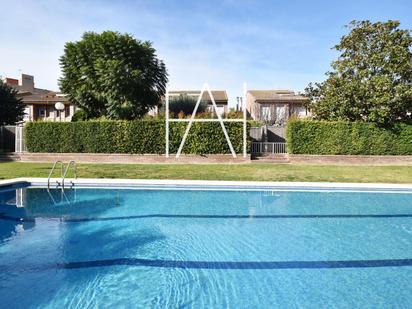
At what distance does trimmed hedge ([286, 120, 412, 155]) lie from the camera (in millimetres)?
19922

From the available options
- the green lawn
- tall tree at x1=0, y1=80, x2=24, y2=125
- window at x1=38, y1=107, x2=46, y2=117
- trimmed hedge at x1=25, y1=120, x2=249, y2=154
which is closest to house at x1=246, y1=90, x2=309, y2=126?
trimmed hedge at x1=25, y1=120, x2=249, y2=154

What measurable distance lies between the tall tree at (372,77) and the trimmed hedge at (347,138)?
0.78 metres

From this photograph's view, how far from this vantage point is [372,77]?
66.6ft

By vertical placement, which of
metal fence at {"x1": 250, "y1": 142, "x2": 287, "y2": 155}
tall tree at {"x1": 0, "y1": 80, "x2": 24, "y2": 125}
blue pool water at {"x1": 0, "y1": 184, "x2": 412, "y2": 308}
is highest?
tall tree at {"x1": 0, "y1": 80, "x2": 24, "y2": 125}

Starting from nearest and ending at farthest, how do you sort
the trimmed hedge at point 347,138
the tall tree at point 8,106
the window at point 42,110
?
the trimmed hedge at point 347,138 → the tall tree at point 8,106 → the window at point 42,110

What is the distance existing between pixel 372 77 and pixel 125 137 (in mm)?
15860

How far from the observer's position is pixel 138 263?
599cm

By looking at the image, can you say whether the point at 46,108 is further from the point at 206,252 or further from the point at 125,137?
the point at 206,252

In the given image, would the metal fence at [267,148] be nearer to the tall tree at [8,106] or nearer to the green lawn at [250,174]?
the green lawn at [250,174]

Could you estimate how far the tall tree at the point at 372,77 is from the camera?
1962 cm

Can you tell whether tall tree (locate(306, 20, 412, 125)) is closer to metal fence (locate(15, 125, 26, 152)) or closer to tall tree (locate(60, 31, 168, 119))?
tall tree (locate(60, 31, 168, 119))

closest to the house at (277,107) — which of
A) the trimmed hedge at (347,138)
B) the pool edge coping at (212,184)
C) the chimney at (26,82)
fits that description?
the trimmed hedge at (347,138)

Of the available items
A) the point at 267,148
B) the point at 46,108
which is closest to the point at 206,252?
the point at 267,148

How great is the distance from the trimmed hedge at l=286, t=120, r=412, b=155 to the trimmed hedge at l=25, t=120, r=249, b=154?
3.71m
